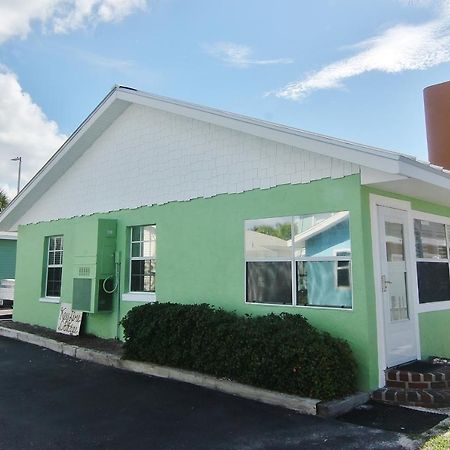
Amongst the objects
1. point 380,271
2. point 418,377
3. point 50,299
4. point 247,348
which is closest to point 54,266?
point 50,299

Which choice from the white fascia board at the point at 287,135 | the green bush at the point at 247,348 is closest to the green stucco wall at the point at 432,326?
the white fascia board at the point at 287,135

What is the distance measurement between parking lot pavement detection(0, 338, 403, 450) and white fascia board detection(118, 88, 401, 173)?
10.7ft

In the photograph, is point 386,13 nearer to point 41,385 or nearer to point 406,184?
point 406,184

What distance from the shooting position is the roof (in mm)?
5711

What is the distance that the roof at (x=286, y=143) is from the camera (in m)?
5.71

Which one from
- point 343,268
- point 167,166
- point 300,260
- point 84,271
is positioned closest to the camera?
point 343,268

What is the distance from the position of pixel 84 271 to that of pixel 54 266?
2.74m

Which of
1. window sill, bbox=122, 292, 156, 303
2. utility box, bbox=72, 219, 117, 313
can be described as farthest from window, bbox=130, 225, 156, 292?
utility box, bbox=72, 219, 117, 313

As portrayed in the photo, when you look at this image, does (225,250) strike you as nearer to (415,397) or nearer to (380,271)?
(380,271)

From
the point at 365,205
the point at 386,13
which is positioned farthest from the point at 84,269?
the point at 386,13

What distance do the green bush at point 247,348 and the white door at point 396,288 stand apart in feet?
3.24

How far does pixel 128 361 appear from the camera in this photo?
7.82 meters

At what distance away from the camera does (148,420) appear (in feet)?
17.0

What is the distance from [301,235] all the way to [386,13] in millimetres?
3354
